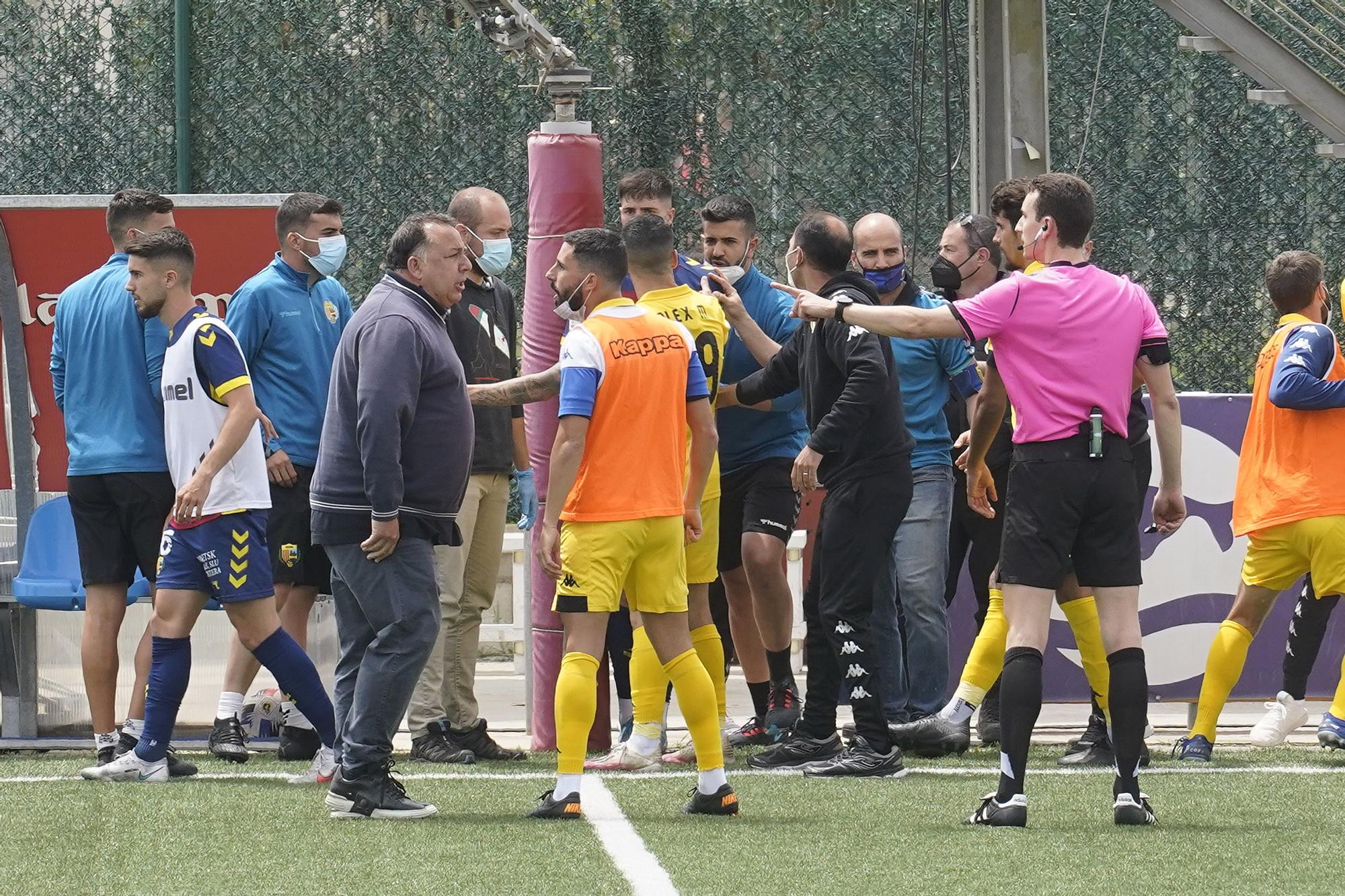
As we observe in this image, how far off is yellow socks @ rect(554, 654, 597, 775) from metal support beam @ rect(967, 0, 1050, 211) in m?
4.31

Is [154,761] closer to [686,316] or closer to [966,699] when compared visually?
[686,316]

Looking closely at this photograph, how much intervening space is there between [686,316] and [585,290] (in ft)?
2.37

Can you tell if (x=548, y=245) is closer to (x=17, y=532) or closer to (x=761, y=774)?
(x=761, y=774)

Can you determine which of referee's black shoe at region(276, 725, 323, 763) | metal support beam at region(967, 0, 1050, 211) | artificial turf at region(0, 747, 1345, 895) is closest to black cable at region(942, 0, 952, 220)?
metal support beam at region(967, 0, 1050, 211)

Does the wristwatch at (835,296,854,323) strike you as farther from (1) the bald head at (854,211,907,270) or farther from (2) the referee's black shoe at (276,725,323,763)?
(2) the referee's black shoe at (276,725,323,763)

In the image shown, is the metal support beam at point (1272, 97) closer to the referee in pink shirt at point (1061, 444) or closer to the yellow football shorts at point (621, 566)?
the referee in pink shirt at point (1061, 444)

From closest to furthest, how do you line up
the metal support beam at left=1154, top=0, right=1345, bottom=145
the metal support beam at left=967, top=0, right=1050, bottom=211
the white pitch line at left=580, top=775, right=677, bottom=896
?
the white pitch line at left=580, top=775, right=677, bottom=896 → the metal support beam at left=967, top=0, right=1050, bottom=211 → the metal support beam at left=1154, top=0, right=1345, bottom=145

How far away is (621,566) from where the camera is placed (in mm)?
5836

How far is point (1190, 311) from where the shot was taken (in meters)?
9.83

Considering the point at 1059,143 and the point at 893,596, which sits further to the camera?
the point at 1059,143

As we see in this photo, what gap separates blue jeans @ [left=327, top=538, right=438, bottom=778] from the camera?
5746mm

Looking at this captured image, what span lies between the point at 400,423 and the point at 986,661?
104 inches

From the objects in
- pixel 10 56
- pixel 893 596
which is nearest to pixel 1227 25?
pixel 893 596

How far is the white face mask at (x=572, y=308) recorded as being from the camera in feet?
19.6
